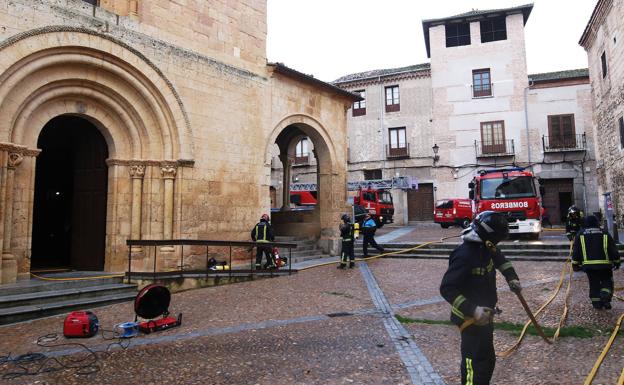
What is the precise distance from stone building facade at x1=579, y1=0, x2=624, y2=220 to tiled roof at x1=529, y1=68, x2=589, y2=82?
4.96 meters

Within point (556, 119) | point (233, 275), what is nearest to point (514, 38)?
point (556, 119)

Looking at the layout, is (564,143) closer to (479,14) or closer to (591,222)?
(479,14)

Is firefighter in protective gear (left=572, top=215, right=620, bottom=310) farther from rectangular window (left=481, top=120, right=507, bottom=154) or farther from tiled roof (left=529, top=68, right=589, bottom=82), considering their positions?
tiled roof (left=529, top=68, right=589, bottom=82)

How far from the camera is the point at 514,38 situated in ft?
90.8

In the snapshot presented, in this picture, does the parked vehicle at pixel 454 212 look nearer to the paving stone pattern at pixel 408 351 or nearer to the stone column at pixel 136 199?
the paving stone pattern at pixel 408 351

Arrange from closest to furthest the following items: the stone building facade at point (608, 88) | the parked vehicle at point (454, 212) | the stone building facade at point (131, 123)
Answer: the stone building facade at point (131, 123)
the stone building facade at point (608, 88)
the parked vehicle at point (454, 212)

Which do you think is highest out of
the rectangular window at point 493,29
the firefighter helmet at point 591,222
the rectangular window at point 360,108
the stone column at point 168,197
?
the rectangular window at point 493,29

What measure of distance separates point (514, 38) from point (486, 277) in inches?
1147

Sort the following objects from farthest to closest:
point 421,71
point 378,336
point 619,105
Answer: point 421,71, point 619,105, point 378,336

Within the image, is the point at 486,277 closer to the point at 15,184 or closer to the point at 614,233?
the point at 15,184

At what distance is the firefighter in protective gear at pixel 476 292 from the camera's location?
3.04 m

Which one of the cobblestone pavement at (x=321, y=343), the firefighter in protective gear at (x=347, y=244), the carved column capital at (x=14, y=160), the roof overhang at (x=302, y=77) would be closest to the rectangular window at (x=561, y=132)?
the roof overhang at (x=302, y=77)

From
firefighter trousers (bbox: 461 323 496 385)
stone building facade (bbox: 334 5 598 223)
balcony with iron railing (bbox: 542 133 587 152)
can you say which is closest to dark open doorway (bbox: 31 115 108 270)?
firefighter trousers (bbox: 461 323 496 385)

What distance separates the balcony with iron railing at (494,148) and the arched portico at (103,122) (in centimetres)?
2224
